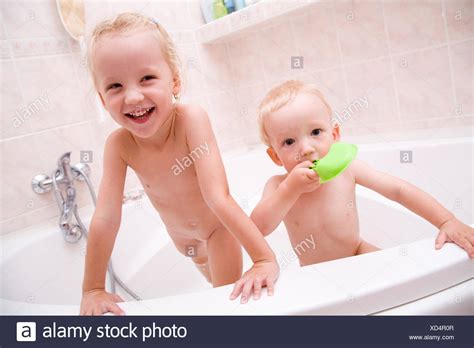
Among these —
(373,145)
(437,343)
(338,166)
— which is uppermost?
(373,145)

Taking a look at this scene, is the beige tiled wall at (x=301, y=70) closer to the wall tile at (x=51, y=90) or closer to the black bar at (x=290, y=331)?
the wall tile at (x=51, y=90)

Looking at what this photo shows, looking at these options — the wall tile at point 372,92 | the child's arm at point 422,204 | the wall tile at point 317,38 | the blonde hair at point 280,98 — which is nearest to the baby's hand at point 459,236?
the child's arm at point 422,204

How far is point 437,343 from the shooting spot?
482mm

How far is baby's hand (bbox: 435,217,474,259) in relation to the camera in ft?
1.74

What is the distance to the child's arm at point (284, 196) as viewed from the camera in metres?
0.67

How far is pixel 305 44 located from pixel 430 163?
23.0 inches

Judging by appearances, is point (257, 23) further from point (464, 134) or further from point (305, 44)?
point (464, 134)

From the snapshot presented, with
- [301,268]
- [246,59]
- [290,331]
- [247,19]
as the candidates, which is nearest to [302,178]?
[301,268]

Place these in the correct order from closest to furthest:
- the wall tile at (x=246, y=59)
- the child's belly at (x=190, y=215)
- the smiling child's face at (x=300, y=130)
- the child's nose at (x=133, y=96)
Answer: the child's nose at (x=133, y=96), the smiling child's face at (x=300, y=130), the child's belly at (x=190, y=215), the wall tile at (x=246, y=59)

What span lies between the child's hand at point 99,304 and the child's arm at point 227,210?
0.17 meters

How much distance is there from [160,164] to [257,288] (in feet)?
1.19

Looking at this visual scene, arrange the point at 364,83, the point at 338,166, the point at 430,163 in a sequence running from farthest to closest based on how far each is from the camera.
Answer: the point at 364,83 < the point at 430,163 < the point at 338,166

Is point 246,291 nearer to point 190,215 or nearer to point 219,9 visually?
point 190,215

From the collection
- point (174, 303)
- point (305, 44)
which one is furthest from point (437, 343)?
point (305, 44)
